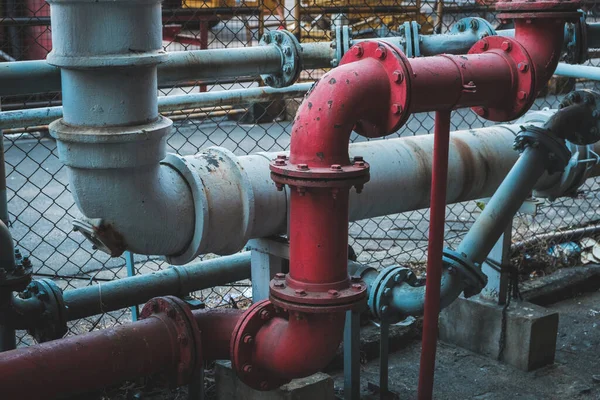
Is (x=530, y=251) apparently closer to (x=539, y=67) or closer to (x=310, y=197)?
(x=539, y=67)

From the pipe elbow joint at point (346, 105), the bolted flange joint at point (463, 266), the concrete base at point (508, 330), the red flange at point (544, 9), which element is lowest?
the concrete base at point (508, 330)

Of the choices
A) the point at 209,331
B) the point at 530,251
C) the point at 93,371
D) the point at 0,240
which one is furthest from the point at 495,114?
the point at 530,251

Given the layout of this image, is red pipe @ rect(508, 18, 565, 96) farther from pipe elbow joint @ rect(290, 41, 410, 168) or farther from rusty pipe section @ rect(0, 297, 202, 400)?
rusty pipe section @ rect(0, 297, 202, 400)

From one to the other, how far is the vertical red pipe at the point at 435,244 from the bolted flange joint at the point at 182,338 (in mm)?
699

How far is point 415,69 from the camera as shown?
217 cm

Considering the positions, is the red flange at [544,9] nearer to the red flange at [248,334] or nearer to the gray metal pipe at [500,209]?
the gray metal pipe at [500,209]

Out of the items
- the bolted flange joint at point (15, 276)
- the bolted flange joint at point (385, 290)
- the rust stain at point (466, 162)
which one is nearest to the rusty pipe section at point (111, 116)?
the bolted flange joint at point (15, 276)

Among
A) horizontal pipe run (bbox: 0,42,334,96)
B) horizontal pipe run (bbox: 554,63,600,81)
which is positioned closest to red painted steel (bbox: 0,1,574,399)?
horizontal pipe run (bbox: 0,42,334,96)

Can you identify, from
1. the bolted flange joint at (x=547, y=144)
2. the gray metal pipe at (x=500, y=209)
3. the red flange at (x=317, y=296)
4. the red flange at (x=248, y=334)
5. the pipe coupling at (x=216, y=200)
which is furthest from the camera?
the bolted flange joint at (x=547, y=144)

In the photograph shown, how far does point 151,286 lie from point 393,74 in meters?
1.42

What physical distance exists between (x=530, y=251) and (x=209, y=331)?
290 cm

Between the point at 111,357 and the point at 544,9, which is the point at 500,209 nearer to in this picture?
the point at 544,9

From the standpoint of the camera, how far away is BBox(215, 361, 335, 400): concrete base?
2.79 meters

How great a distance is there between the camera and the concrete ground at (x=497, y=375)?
3455mm
